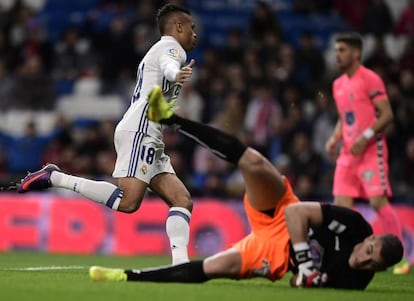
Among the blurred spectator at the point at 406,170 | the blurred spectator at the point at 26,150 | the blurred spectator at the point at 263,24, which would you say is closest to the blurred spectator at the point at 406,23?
the blurred spectator at the point at 263,24

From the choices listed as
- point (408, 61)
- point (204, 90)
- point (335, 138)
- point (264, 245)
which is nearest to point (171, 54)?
point (264, 245)

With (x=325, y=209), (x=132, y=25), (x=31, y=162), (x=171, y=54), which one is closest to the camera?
(x=325, y=209)

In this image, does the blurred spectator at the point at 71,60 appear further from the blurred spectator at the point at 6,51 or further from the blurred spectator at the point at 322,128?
the blurred spectator at the point at 322,128

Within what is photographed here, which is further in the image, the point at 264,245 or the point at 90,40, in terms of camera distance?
the point at 90,40

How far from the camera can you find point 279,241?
7.88 meters

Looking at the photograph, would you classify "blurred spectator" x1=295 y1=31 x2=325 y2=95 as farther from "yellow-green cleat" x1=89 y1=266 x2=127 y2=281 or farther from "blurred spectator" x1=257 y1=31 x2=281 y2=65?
"yellow-green cleat" x1=89 y1=266 x2=127 y2=281

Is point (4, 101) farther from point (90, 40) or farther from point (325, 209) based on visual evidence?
point (325, 209)

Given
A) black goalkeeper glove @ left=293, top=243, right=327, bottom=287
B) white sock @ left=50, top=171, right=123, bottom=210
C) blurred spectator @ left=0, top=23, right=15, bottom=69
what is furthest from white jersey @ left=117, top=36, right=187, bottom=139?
blurred spectator @ left=0, top=23, right=15, bottom=69

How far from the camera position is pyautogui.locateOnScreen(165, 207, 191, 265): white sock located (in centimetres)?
898

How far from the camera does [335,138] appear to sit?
38.4ft

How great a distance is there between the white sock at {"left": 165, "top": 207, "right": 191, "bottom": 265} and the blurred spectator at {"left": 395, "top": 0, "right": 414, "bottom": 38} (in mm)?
10647

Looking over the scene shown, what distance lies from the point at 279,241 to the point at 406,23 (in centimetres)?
1178

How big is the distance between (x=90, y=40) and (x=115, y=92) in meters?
1.40

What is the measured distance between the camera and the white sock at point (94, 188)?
8984 millimetres
